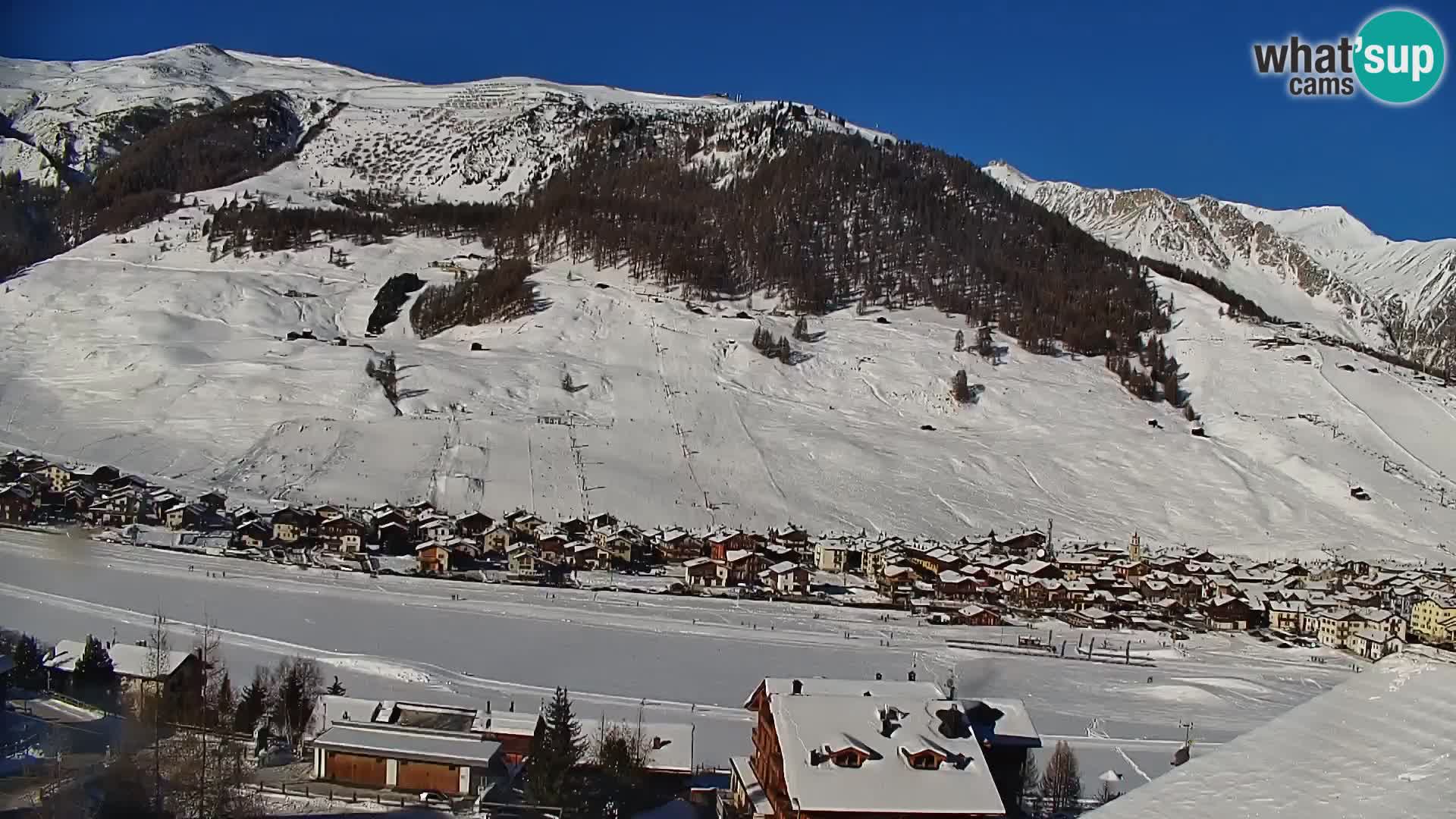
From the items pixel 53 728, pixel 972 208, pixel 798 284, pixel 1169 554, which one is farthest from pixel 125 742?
pixel 972 208

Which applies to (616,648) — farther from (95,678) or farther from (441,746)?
(95,678)

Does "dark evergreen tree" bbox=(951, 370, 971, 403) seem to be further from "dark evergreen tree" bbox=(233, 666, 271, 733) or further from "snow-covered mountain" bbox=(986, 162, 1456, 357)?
"snow-covered mountain" bbox=(986, 162, 1456, 357)

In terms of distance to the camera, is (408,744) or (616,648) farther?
(616,648)

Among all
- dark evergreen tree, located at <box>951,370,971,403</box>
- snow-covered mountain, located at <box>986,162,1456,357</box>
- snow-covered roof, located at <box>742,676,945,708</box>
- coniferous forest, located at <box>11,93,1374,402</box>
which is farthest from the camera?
snow-covered mountain, located at <box>986,162,1456,357</box>

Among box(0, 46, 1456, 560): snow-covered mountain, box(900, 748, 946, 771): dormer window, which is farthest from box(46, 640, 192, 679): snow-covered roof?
box(0, 46, 1456, 560): snow-covered mountain

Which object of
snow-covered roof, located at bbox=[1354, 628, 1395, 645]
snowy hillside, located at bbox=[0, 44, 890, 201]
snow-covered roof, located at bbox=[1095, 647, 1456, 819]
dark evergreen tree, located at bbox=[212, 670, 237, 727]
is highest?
snowy hillside, located at bbox=[0, 44, 890, 201]

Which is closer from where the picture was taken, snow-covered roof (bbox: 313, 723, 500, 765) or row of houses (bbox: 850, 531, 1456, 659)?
snow-covered roof (bbox: 313, 723, 500, 765)

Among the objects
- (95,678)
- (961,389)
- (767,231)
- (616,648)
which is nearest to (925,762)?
(95,678)

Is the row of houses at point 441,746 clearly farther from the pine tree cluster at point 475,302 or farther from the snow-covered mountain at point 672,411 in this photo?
the pine tree cluster at point 475,302
